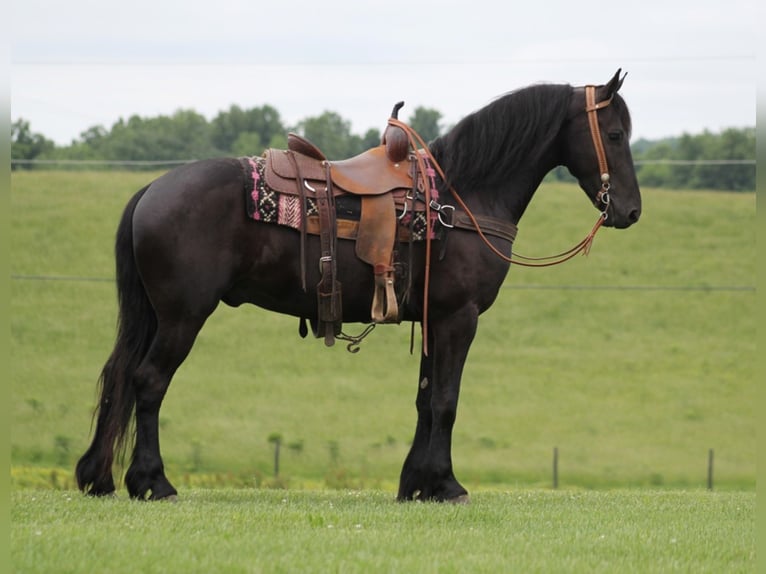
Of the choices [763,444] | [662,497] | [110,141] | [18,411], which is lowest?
[18,411]

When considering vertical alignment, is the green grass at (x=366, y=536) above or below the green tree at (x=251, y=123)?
below

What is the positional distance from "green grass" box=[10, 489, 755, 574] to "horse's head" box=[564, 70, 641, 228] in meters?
2.41

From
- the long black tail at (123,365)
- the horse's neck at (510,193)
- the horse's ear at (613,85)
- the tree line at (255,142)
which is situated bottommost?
the long black tail at (123,365)

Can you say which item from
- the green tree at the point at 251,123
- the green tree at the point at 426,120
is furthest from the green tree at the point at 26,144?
the green tree at the point at 426,120

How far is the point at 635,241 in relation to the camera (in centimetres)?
3588

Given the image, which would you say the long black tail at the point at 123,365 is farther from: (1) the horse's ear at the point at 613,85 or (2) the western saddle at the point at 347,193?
(1) the horse's ear at the point at 613,85

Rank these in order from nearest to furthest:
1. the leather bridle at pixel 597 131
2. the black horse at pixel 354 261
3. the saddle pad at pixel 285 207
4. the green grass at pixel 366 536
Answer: the green grass at pixel 366 536 → the black horse at pixel 354 261 → the saddle pad at pixel 285 207 → the leather bridle at pixel 597 131

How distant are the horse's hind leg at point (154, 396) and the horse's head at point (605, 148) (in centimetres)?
333

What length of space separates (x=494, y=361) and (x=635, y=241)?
802 cm

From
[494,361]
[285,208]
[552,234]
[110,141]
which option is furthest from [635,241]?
[285,208]

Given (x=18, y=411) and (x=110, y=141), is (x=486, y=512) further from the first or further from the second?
(x=110, y=141)

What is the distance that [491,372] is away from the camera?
30.2 meters

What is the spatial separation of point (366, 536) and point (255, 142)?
111 ft

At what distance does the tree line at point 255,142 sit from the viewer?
3569 cm
